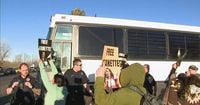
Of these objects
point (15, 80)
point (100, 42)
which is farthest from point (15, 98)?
point (100, 42)

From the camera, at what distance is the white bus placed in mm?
15883

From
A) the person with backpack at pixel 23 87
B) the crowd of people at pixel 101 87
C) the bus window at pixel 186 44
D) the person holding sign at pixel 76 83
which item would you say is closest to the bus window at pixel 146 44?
the bus window at pixel 186 44

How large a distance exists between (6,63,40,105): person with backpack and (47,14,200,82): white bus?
4.78 metres

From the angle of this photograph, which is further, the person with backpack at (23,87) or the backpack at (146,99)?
the person with backpack at (23,87)

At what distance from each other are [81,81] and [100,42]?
4.40 metres

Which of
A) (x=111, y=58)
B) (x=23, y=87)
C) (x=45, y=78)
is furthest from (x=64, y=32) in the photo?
(x=111, y=58)

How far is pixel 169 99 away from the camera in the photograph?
29.1 ft

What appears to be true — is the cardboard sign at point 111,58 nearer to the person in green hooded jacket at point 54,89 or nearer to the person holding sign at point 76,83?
the person in green hooded jacket at point 54,89

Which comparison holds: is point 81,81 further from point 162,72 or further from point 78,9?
point 78,9

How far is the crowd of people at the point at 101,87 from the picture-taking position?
5.38 metres

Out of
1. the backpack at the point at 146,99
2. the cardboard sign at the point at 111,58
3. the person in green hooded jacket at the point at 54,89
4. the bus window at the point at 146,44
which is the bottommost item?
the person in green hooded jacket at the point at 54,89

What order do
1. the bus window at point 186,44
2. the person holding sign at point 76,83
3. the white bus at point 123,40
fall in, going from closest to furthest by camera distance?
1. the person holding sign at point 76,83
2. the white bus at point 123,40
3. the bus window at point 186,44

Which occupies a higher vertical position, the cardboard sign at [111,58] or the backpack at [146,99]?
the cardboard sign at [111,58]

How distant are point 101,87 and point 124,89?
29 centimetres
